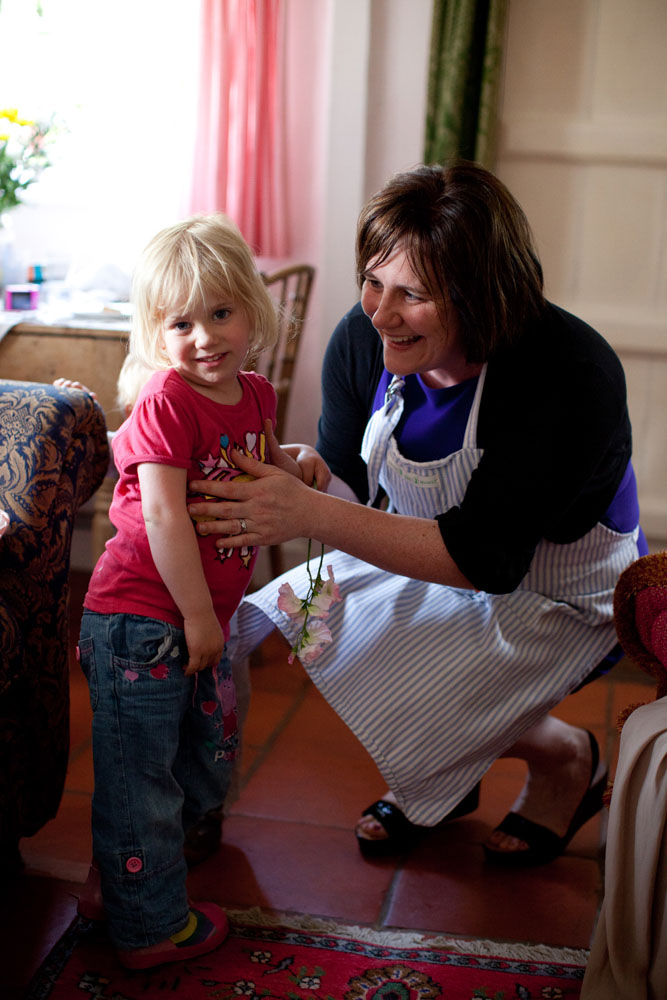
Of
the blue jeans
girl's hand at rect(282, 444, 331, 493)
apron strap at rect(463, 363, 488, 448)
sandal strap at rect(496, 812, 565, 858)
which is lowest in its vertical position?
sandal strap at rect(496, 812, 565, 858)

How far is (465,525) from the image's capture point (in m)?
1.45

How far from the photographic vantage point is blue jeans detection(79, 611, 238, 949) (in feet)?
4.44

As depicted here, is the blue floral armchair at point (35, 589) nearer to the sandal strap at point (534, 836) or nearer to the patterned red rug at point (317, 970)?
the patterned red rug at point (317, 970)

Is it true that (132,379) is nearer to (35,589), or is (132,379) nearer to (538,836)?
(35,589)

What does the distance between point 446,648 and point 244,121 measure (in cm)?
186

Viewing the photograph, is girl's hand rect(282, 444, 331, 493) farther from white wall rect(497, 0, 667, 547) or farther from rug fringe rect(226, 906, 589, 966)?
white wall rect(497, 0, 667, 547)

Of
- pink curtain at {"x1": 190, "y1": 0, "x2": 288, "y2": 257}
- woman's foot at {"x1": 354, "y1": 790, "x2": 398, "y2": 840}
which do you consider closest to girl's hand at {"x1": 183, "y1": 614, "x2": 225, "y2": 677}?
woman's foot at {"x1": 354, "y1": 790, "x2": 398, "y2": 840}

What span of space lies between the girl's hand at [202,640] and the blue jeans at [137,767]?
0.03 m

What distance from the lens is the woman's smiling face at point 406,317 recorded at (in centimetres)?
140

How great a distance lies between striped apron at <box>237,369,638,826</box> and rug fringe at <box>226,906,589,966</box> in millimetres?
183

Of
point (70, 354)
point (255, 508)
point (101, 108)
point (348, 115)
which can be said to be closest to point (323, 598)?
point (255, 508)

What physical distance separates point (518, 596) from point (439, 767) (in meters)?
0.31

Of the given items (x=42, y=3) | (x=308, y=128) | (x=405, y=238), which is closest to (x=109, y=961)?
(x=405, y=238)

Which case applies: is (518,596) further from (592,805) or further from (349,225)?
(349,225)
